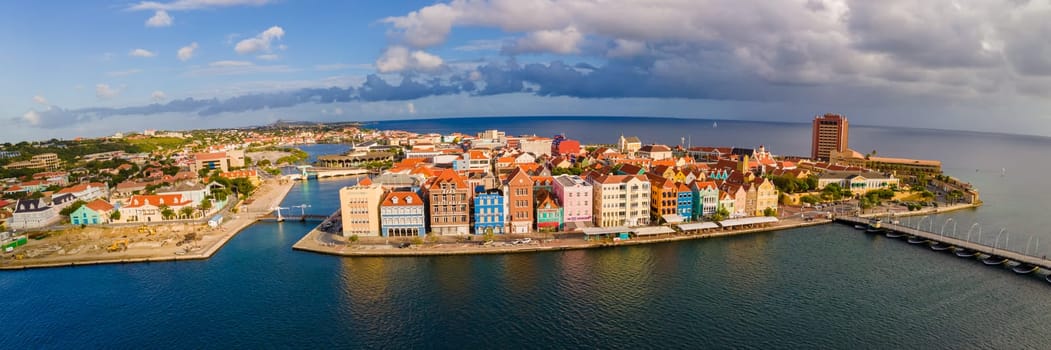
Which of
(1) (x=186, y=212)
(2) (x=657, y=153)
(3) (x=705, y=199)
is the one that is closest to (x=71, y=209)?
(1) (x=186, y=212)

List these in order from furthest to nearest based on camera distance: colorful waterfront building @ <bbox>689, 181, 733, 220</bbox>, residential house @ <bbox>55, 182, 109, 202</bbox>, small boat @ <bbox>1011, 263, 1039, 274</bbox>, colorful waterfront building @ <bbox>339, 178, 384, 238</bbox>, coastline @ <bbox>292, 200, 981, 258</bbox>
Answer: residential house @ <bbox>55, 182, 109, 202</bbox> < colorful waterfront building @ <bbox>689, 181, 733, 220</bbox> < colorful waterfront building @ <bbox>339, 178, 384, 238</bbox> < coastline @ <bbox>292, 200, 981, 258</bbox> < small boat @ <bbox>1011, 263, 1039, 274</bbox>

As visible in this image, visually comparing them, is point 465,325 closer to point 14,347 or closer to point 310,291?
point 310,291

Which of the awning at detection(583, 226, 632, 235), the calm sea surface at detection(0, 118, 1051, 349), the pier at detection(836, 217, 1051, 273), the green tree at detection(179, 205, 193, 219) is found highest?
the green tree at detection(179, 205, 193, 219)

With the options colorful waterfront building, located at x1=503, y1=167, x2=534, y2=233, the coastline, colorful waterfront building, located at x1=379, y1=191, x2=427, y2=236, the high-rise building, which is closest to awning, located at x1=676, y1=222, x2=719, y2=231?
the coastline

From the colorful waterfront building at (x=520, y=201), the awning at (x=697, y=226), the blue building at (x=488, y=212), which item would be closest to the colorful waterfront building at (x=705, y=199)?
the awning at (x=697, y=226)

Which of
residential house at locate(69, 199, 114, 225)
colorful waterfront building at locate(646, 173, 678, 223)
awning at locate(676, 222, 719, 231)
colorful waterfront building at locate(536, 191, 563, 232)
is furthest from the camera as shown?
residential house at locate(69, 199, 114, 225)

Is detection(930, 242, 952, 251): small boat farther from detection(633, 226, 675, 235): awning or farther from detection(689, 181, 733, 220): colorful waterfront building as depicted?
detection(633, 226, 675, 235): awning

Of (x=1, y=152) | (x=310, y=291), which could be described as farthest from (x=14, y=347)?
(x=1, y=152)
